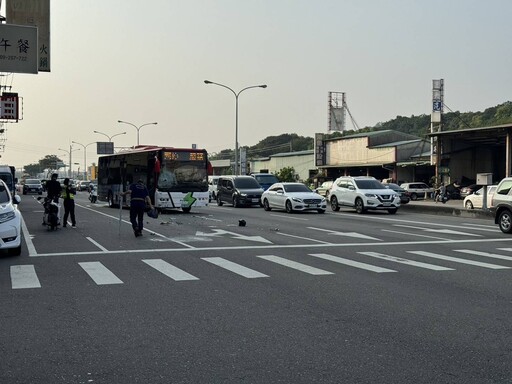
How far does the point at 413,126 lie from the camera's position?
358ft

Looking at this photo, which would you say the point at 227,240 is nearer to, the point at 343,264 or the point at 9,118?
the point at 343,264

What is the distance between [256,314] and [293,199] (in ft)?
70.5

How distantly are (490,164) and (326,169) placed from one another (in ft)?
62.0

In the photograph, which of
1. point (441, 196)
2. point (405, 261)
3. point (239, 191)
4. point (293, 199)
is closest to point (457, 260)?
point (405, 261)

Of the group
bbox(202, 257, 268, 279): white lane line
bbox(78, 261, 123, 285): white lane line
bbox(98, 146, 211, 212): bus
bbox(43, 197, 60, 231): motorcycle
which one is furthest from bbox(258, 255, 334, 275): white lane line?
bbox(98, 146, 211, 212): bus

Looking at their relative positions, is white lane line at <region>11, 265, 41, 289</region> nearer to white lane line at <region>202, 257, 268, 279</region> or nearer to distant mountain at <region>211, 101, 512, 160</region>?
white lane line at <region>202, 257, 268, 279</region>

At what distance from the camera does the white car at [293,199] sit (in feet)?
94.2

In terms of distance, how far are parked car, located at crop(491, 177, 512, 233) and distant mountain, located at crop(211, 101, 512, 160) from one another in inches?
1644

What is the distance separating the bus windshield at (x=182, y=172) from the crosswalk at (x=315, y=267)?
15449 mm

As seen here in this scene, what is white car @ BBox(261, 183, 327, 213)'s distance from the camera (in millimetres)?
28703

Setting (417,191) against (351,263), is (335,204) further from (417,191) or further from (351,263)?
(417,191)

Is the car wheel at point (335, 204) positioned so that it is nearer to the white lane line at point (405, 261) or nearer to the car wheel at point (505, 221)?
the car wheel at point (505, 221)

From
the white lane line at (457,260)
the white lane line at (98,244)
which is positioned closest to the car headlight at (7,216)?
the white lane line at (98,244)

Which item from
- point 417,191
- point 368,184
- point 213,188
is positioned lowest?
point 417,191
